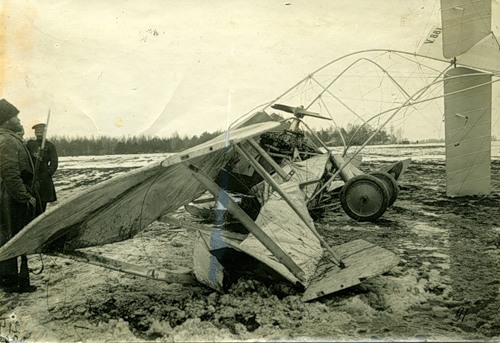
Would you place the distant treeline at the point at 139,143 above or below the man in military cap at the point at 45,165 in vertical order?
above

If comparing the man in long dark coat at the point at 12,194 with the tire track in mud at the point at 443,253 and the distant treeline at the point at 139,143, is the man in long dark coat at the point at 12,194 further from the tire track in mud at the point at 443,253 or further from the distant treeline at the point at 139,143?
the tire track in mud at the point at 443,253

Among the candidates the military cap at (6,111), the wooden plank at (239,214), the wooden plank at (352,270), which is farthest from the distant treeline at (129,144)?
the wooden plank at (239,214)

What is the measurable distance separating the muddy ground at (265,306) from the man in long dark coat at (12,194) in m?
0.18

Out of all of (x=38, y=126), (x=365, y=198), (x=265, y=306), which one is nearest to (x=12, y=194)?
(x=38, y=126)

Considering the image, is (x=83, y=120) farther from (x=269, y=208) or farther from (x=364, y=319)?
(x=364, y=319)

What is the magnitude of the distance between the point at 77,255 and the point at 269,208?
6.41ft

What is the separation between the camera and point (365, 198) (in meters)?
5.91

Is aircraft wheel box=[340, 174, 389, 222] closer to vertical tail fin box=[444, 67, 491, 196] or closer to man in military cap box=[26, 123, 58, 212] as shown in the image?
vertical tail fin box=[444, 67, 491, 196]

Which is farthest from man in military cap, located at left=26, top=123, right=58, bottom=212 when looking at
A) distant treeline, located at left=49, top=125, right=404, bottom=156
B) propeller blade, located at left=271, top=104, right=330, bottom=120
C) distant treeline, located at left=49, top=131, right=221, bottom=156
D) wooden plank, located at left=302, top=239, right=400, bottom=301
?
wooden plank, located at left=302, top=239, right=400, bottom=301

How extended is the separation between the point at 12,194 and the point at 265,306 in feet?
8.59

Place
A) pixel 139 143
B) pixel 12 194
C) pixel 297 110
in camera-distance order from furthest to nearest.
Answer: pixel 139 143
pixel 297 110
pixel 12 194

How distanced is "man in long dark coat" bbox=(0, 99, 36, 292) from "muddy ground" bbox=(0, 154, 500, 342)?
0.59 ft

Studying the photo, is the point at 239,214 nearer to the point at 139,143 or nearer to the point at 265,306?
the point at 265,306

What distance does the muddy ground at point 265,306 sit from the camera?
2.90m
